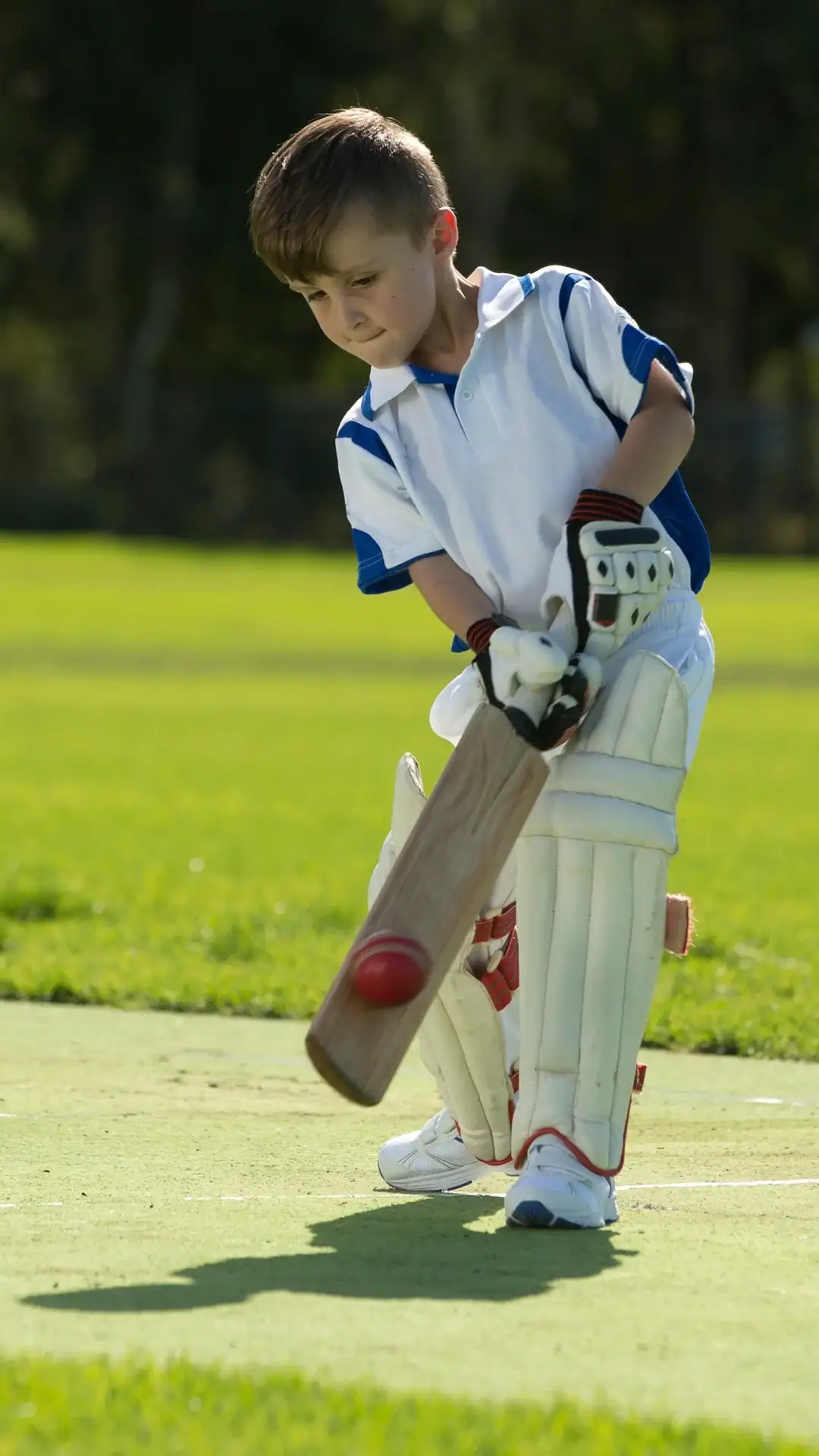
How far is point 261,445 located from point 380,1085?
36.5 metres

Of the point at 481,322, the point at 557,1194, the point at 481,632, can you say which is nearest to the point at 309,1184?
the point at 557,1194

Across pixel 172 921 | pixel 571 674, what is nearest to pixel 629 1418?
pixel 571 674

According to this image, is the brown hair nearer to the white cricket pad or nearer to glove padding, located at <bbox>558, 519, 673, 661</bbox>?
glove padding, located at <bbox>558, 519, 673, 661</bbox>

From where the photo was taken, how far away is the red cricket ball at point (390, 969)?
3457mm

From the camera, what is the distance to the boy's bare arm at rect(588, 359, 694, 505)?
3680 mm

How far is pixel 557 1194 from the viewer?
138 inches

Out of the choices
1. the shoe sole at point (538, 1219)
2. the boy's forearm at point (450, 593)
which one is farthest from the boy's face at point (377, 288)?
the shoe sole at point (538, 1219)

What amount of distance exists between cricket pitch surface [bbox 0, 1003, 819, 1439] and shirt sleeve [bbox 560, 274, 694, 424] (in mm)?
1305

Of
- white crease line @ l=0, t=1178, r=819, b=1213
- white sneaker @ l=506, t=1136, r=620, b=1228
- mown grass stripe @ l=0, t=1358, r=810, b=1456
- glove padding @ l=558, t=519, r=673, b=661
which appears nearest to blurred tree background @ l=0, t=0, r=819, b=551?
white crease line @ l=0, t=1178, r=819, b=1213

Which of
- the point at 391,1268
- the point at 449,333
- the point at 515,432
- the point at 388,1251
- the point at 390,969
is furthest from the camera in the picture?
the point at 449,333

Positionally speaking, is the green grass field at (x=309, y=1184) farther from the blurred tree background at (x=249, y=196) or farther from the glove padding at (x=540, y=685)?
the blurred tree background at (x=249, y=196)

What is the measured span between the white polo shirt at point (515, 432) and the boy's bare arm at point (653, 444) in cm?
4

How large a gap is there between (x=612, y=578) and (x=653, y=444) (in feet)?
0.97

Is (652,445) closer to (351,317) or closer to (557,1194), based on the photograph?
(351,317)
